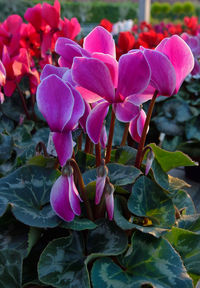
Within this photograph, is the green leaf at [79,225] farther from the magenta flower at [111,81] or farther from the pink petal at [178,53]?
the pink petal at [178,53]

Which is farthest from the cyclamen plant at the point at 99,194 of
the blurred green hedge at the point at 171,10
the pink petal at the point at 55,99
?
the blurred green hedge at the point at 171,10

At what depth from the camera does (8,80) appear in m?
1.52

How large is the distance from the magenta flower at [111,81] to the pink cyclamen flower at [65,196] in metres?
0.09

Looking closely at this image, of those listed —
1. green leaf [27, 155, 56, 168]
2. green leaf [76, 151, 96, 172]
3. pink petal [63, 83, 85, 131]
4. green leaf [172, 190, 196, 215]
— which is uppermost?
pink petal [63, 83, 85, 131]

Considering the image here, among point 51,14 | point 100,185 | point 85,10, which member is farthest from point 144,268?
point 85,10

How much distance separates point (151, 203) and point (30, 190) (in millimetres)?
283

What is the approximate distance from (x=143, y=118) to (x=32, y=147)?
0.38 meters

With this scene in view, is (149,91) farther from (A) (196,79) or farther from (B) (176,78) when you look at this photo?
(A) (196,79)

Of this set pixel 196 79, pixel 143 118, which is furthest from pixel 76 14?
pixel 143 118

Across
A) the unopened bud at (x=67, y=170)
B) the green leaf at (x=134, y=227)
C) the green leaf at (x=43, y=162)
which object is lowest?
the green leaf at (x=134, y=227)

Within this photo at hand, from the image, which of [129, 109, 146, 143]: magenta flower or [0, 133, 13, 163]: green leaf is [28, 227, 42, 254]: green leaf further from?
[0, 133, 13, 163]: green leaf

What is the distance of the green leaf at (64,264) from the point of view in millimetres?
780

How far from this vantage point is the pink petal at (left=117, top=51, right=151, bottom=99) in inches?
26.7

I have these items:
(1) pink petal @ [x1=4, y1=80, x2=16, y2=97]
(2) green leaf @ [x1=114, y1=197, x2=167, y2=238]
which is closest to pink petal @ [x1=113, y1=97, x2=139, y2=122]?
(2) green leaf @ [x1=114, y1=197, x2=167, y2=238]
